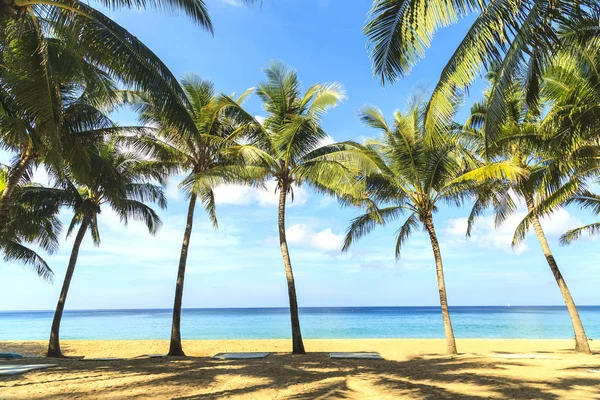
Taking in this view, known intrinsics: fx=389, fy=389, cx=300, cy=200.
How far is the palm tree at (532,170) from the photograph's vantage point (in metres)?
8.73

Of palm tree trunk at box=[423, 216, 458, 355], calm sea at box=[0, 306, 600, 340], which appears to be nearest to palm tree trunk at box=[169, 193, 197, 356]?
palm tree trunk at box=[423, 216, 458, 355]

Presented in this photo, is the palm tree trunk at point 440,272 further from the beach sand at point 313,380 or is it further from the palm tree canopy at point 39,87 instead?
the palm tree canopy at point 39,87

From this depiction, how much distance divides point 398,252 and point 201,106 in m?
8.89

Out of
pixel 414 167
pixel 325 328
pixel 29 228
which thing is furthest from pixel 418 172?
pixel 325 328

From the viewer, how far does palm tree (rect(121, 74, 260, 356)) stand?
469 inches

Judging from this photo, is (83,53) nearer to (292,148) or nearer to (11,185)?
(11,185)

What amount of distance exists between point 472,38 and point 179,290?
413 inches

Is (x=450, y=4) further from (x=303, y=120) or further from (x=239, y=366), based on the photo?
(x=239, y=366)

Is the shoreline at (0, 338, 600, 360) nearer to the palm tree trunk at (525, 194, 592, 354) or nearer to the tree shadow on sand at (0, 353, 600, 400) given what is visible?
the palm tree trunk at (525, 194, 592, 354)

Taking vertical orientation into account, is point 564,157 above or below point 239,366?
above

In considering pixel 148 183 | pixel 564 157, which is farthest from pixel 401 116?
pixel 148 183

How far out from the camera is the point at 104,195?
11.3m

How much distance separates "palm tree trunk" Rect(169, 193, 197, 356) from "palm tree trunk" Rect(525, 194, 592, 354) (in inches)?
414

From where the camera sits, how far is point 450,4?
4812 millimetres
